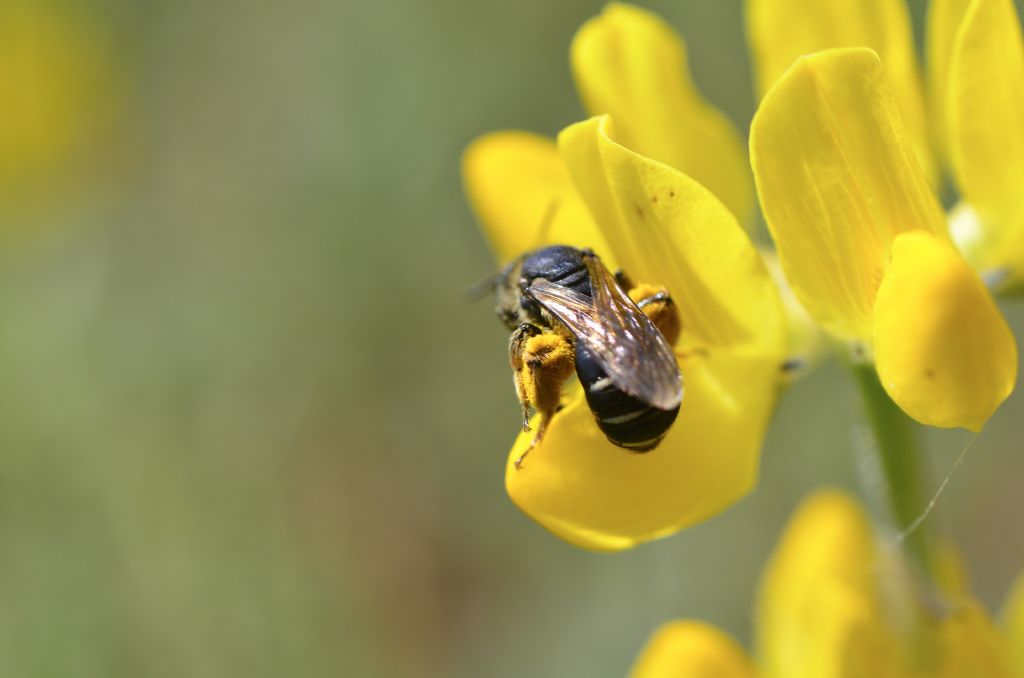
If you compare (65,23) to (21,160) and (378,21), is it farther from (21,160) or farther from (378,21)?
(378,21)

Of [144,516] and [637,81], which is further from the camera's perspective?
[144,516]

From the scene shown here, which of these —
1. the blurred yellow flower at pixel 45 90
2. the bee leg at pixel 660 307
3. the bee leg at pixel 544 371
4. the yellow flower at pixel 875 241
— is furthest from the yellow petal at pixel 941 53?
the blurred yellow flower at pixel 45 90

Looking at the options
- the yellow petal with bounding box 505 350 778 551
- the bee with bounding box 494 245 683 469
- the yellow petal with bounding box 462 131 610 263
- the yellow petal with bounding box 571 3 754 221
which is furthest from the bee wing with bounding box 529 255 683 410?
the yellow petal with bounding box 571 3 754 221

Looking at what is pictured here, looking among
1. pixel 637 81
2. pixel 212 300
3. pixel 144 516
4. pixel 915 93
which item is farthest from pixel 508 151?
pixel 212 300

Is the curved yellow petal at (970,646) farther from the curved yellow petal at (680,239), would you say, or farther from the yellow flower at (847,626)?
the curved yellow petal at (680,239)

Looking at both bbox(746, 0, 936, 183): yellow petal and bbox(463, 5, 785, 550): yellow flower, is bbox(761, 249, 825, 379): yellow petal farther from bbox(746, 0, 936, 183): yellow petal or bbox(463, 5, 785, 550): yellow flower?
bbox(746, 0, 936, 183): yellow petal

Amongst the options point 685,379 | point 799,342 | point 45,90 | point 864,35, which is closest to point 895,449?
point 799,342

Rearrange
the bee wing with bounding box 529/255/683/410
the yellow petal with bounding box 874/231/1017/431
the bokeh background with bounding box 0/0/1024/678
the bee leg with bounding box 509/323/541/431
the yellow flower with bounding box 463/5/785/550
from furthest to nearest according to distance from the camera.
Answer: the bokeh background with bounding box 0/0/1024/678, the bee leg with bounding box 509/323/541/431, the yellow flower with bounding box 463/5/785/550, the bee wing with bounding box 529/255/683/410, the yellow petal with bounding box 874/231/1017/431
